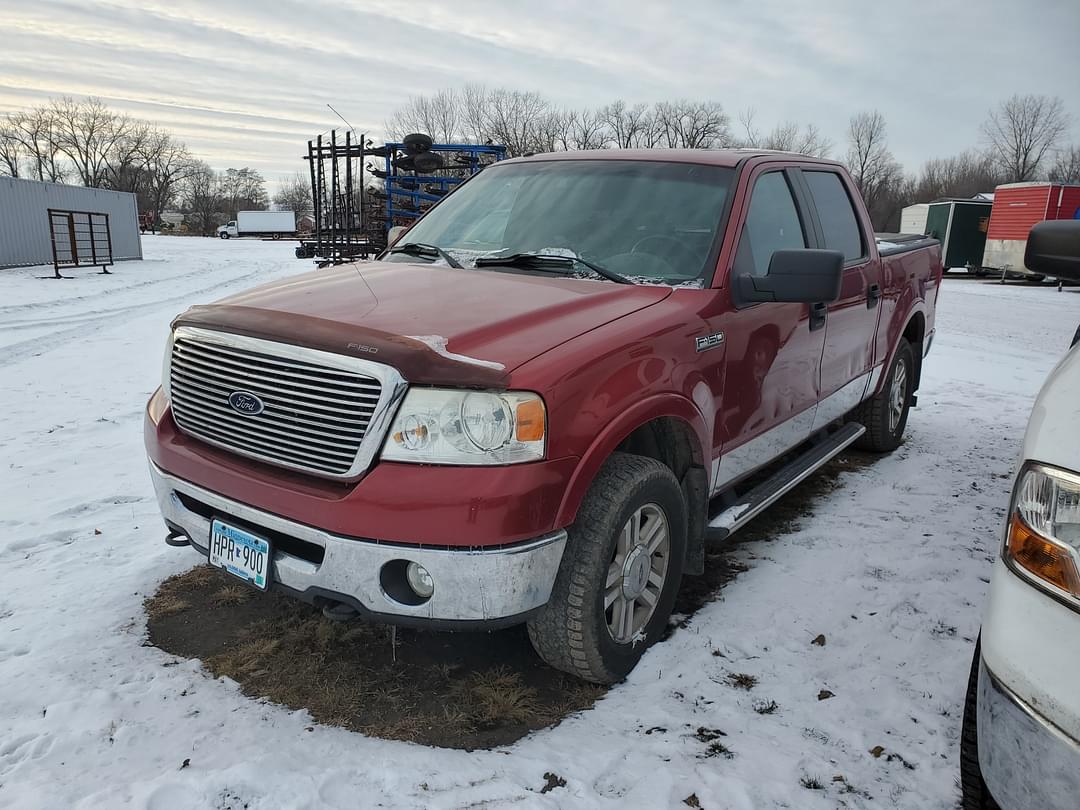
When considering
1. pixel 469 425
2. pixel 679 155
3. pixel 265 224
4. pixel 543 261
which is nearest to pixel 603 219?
pixel 543 261

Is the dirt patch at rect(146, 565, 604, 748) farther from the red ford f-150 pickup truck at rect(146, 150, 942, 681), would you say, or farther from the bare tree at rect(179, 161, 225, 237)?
the bare tree at rect(179, 161, 225, 237)

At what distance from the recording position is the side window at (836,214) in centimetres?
424

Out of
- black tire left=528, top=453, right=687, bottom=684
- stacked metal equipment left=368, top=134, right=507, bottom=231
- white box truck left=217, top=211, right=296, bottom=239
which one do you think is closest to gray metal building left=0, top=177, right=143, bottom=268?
stacked metal equipment left=368, top=134, right=507, bottom=231

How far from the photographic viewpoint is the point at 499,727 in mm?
2541

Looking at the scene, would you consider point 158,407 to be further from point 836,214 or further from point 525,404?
point 836,214

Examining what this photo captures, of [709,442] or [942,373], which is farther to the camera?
[942,373]

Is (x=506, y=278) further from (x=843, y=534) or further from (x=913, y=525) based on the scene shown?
(x=913, y=525)

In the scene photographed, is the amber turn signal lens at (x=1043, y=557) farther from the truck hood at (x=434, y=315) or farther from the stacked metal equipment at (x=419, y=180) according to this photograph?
the stacked metal equipment at (x=419, y=180)

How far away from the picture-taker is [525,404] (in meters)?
2.21

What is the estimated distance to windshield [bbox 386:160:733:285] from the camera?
3.23m

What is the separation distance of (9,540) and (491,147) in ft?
46.0

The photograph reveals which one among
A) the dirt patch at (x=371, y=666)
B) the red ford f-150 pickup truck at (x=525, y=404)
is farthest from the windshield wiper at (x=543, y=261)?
the dirt patch at (x=371, y=666)

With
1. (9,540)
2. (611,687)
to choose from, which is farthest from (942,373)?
(9,540)

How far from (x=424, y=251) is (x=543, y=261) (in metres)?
0.70
